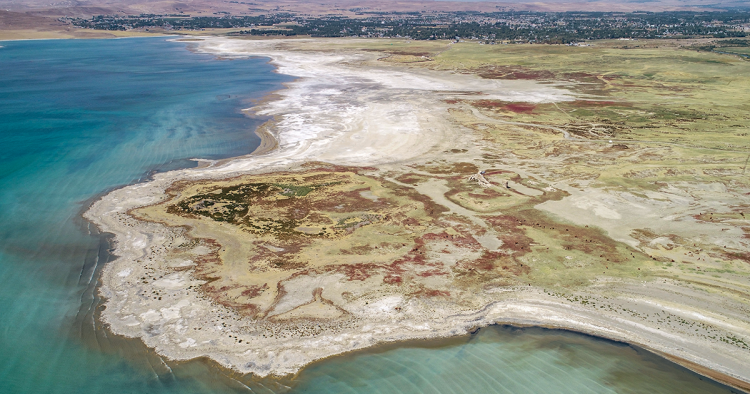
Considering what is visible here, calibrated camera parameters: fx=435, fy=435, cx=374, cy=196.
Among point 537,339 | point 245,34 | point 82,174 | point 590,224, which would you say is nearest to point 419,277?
point 537,339

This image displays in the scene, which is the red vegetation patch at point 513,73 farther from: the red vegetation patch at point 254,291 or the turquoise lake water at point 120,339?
the red vegetation patch at point 254,291

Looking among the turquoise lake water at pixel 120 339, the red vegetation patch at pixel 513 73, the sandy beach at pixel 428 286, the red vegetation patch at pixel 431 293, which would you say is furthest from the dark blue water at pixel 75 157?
the red vegetation patch at pixel 513 73

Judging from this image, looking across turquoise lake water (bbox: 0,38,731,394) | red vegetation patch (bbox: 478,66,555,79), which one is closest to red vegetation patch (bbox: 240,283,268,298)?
turquoise lake water (bbox: 0,38,731,394)

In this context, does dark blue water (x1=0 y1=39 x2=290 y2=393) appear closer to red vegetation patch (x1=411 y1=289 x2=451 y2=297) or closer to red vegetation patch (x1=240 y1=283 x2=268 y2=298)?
red vegetation patch (x1=240 y1=283 x2=268 y2=298)

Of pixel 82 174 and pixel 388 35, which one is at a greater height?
pixel 388 35

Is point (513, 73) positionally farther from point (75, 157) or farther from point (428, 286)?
point (75, 157)

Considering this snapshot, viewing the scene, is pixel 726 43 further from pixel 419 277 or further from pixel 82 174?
pixel 82 174
